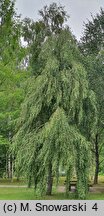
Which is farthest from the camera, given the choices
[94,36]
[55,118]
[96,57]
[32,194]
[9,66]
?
[94,36]

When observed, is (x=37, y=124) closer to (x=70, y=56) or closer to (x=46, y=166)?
(x=46, y=166)

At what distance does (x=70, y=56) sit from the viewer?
62.5ft

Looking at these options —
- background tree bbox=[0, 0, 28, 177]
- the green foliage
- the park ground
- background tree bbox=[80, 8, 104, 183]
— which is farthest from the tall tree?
the green foliage

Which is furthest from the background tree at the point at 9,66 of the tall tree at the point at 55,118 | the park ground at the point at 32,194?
the park ground at the point at 32,194

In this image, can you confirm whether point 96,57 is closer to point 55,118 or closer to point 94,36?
point 94,36

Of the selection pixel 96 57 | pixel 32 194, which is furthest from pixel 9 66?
pixel 32 194

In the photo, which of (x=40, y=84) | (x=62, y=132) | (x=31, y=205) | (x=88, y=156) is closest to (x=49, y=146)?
(x=62, y=132)

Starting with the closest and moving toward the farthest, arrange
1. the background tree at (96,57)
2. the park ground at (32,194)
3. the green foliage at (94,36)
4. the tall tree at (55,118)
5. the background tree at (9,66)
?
the background tree at (9,66)
the tall tree at (55,118)
the park ground at (32,194)
the background tree at (96,57)
the green foliage at (94,36)

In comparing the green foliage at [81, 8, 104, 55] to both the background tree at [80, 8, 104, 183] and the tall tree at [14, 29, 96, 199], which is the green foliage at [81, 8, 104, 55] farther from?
the tall tree at [14, 29, 96, 199]

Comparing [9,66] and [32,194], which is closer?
[32,194]

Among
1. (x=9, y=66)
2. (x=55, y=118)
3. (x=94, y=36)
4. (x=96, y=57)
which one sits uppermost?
(x=94, y=36)

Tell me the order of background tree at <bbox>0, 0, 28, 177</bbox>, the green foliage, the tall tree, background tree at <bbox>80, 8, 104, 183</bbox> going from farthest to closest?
the green foliage, background tree at <bbox>80, 8, 104, 183</bbox>, the tall tree, background tree at <bbox>0, 0, 28, 177</bbox>

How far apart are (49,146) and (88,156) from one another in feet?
7.02

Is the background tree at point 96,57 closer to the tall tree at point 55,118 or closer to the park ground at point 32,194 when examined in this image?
the tall tree at point 55,118
